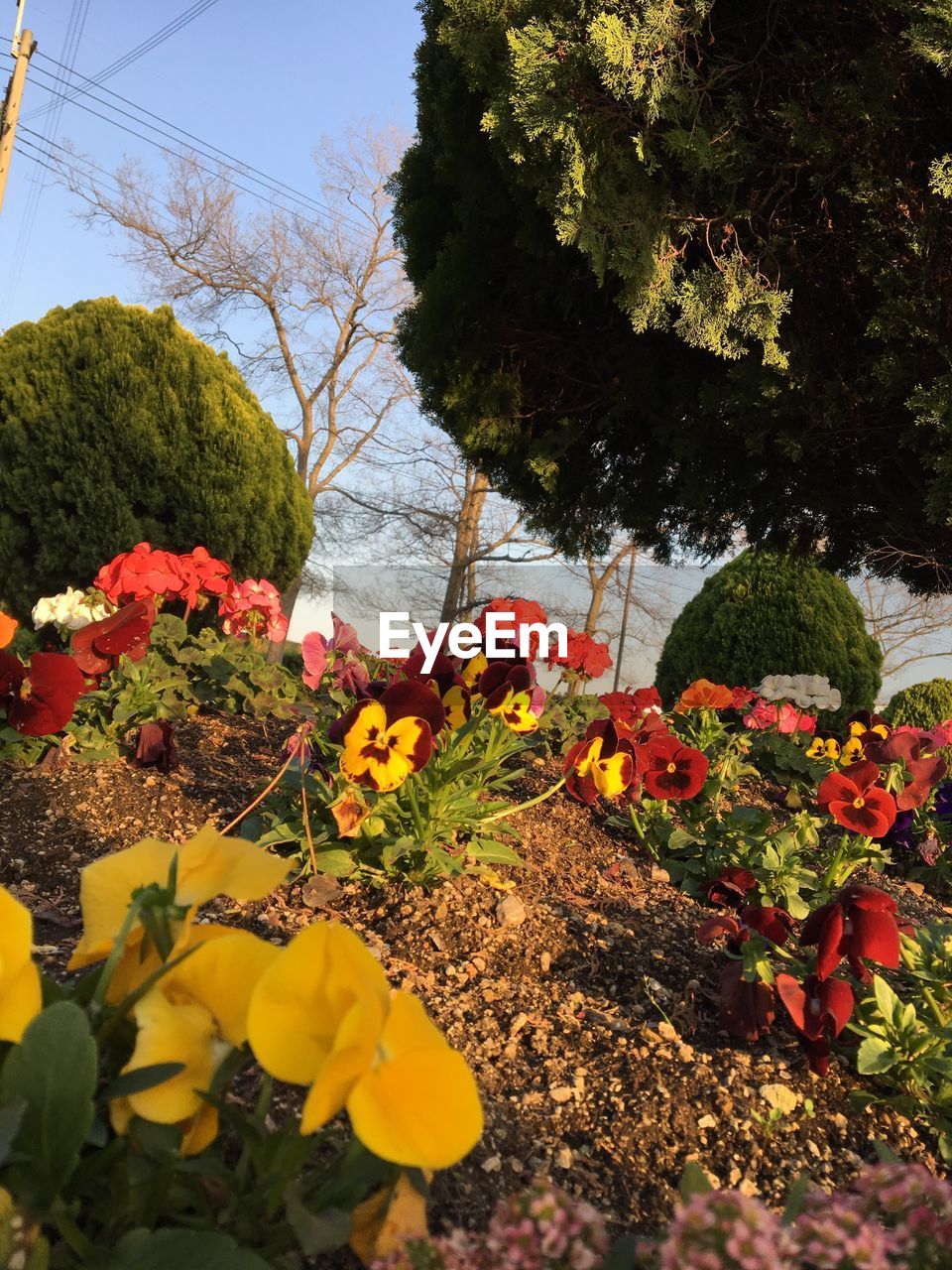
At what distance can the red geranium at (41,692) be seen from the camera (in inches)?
80.4

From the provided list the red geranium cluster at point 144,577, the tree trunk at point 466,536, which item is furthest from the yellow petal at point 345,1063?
the tree trunk at point 466,536

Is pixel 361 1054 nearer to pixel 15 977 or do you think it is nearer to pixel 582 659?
pixel 15 977

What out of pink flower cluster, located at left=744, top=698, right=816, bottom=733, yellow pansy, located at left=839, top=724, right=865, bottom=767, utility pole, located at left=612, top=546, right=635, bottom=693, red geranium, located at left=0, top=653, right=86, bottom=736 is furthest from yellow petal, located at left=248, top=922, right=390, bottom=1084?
utility pole, located at left=612, top=546, right=635, bottom=693

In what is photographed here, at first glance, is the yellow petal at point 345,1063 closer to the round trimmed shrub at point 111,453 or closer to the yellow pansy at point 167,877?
the yellow pansy at point 167,877

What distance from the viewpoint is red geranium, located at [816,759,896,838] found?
2.32 m

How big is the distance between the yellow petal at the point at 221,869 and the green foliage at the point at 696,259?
12.5 ft

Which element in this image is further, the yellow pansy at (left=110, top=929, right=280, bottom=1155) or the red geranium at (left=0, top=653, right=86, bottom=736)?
the red geranium at (left=0, top=653, right=86, bottom=736)

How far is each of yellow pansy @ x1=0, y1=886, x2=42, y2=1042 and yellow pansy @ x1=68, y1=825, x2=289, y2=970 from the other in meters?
0.05

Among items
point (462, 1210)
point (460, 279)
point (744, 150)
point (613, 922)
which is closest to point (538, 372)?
point (460, 279)

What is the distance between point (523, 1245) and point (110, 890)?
443 mm

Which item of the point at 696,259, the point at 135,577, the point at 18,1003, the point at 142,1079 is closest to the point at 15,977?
the point at 18,1003

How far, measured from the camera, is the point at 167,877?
2.73 feet

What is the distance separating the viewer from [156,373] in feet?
29.0

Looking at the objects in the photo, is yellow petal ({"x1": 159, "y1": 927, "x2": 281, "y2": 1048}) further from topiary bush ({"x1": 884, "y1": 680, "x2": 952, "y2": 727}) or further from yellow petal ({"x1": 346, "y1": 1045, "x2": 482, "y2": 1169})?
topiary bush ({"x1": 884, "y1": 680, "x2": 952, "y2": 727})
